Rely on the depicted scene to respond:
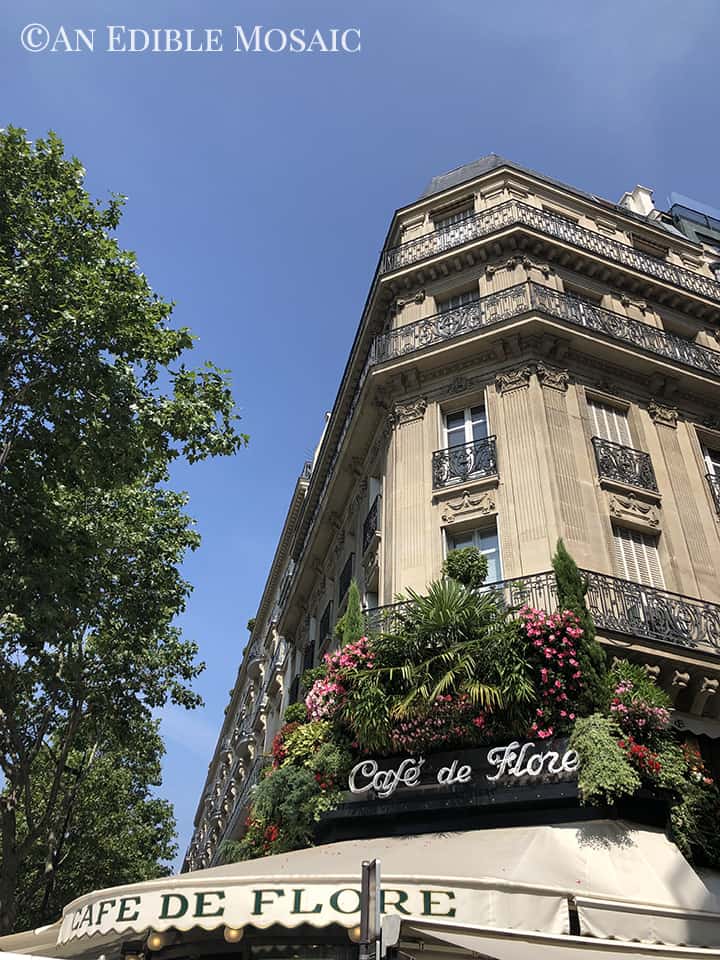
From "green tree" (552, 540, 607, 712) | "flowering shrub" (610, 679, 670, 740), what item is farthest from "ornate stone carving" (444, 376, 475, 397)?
"flowering shrub" (610, 679, 670, 740)

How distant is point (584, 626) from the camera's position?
10.4 meters

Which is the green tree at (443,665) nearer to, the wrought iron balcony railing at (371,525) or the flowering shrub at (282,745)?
the flowering shrub at (282,745)

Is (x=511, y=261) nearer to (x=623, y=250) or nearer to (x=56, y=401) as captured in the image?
(x=623, y=250)

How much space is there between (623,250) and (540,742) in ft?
47.7

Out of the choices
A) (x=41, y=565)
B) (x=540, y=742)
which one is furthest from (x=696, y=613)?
(x=41, y=565)

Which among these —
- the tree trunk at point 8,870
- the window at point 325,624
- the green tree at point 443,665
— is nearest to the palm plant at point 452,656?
the green tree at point 443,665

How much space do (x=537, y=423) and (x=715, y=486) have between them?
4236 millimetres

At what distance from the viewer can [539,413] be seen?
1440cm

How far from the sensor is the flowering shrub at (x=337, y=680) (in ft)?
36.9

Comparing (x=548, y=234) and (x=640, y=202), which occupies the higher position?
(x=640, y=202)

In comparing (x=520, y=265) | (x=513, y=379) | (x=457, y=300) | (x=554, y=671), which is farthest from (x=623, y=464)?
(x=457, y=300)

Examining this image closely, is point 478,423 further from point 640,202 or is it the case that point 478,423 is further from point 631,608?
point 640,202

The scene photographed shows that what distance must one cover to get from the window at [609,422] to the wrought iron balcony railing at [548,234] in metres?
4.95

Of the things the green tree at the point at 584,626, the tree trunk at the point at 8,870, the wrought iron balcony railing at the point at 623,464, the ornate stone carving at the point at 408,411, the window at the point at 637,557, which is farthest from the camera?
the ornate stone carving at the point at 408,411
